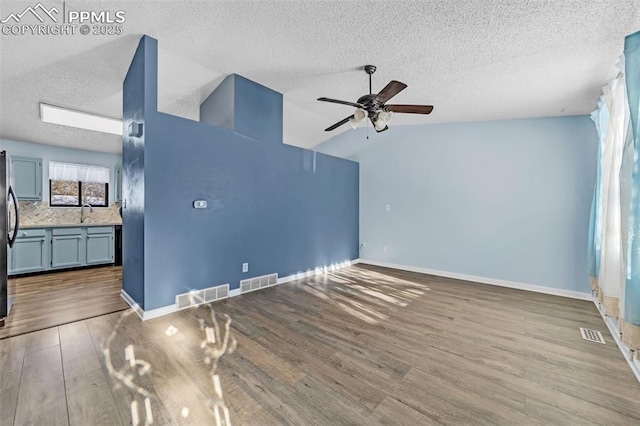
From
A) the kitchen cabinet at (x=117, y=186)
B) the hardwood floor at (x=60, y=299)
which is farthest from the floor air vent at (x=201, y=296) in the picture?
the kitchen cabinet at (x=117, y=186)

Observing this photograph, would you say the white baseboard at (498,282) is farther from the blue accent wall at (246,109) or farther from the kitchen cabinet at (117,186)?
the kitchen cabinet at (117,186)

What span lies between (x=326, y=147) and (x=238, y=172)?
11.2 ft

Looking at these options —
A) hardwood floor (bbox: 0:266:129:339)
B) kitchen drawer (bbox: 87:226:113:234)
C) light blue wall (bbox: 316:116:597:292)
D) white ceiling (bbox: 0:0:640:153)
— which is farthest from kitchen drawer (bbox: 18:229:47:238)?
light blue wall (bbox: 316:116:597:292)

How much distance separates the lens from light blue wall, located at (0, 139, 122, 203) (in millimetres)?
4480

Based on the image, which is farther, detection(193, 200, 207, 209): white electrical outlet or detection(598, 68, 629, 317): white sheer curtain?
detection(193, 200, 207, 209): white electrical outlet

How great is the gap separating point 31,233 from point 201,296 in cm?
353

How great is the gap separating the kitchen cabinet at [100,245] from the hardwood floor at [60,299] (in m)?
0.39

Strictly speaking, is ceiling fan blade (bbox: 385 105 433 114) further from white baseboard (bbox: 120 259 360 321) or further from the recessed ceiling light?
the recessed ceiling light

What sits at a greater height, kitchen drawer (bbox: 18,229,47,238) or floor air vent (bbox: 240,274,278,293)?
kitchen drawer (bbox: 18,229,47,238)

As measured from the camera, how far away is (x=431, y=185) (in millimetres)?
4965

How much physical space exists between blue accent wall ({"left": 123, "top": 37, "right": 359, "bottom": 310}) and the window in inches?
110

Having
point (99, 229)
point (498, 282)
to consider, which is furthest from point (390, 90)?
point (99, 229)

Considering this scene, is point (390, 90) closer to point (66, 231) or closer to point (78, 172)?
point (66, 231)

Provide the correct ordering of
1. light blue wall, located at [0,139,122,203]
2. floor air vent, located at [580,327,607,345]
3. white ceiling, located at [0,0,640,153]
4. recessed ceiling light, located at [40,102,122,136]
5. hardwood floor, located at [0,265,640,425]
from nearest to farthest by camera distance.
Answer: hardwood floor, located at [0,265,640,425] → white ceiling, located at [0,0,640,153] → floor air vent, located at [580,327,607,345] → recessed ceiling light, located at [40,102,122,136] → light blue wall, located at [0,139,122,203]
